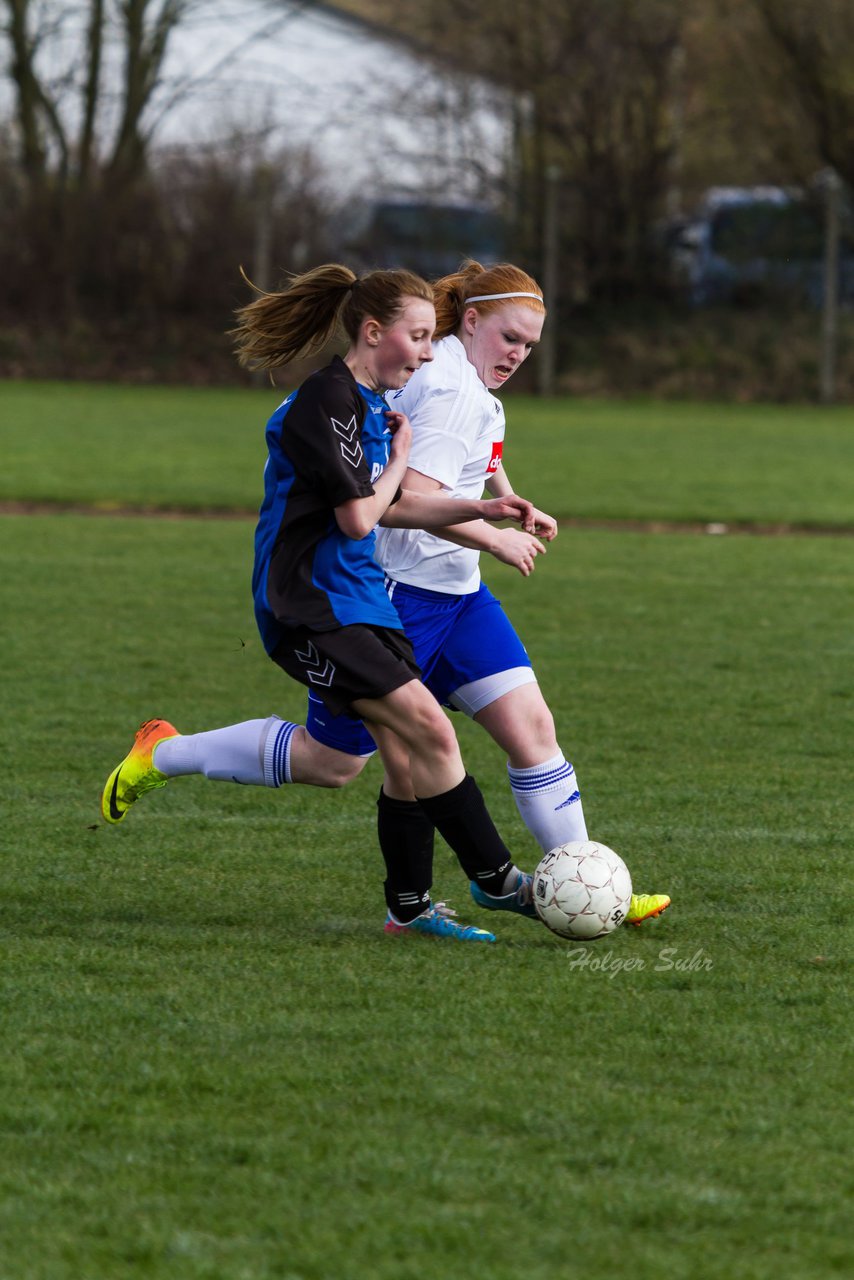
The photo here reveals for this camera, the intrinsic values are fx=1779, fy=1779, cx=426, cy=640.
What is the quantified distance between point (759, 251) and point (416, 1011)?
85.4 feet

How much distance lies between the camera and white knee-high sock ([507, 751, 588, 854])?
468 centimetres

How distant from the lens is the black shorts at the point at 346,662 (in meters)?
4.22

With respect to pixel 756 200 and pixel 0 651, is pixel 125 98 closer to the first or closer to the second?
pixel 756 200

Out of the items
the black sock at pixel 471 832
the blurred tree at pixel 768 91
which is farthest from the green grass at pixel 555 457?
the black sock at pixel 471 832

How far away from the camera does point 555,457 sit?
1850 centimetres

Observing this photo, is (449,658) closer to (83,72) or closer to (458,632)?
(458,632)

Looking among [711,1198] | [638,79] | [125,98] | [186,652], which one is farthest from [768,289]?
[711,1198]

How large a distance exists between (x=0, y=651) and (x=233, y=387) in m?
20.2

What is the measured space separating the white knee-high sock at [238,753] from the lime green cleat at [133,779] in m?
0.04

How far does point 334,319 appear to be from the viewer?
4504 millimetres

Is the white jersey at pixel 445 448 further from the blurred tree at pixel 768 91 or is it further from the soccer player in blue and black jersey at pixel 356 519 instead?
the blurred tree at pixel 768 91

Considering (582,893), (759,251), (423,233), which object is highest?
(423,233)

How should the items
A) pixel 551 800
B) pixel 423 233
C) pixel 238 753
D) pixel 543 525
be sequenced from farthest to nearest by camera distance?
pixel 423 233 < pixel 238 753 < pixel 551 800 < pixel 543 525

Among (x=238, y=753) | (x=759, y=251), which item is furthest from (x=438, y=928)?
(x=759, y=251)
